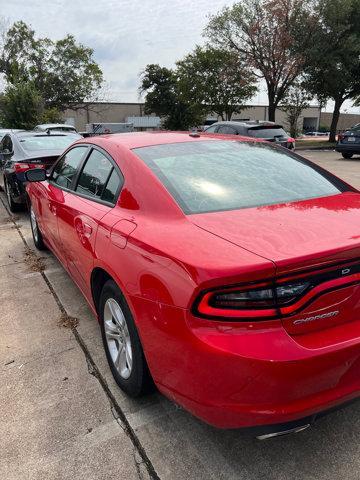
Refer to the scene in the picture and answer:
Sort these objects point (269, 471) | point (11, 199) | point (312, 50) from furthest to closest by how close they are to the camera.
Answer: point (312, 50)
point (11, 199)
point (269, 471)

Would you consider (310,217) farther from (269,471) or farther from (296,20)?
(296,20)

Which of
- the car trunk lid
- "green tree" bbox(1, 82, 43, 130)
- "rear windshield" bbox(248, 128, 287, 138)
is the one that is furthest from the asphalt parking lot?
"green tree" bbox(1, 82, 43, 130)

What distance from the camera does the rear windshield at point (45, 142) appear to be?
7.65 meters

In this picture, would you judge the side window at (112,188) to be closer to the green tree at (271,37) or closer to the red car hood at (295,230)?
the red car hood at (295,230)

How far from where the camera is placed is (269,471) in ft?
6.85

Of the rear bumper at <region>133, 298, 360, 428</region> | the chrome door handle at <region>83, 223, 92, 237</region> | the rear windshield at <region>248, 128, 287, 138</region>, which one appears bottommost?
the rear bumper at <region>133, 298, 360, 428</region>

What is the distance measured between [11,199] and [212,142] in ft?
18.7

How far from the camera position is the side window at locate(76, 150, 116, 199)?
117 inches

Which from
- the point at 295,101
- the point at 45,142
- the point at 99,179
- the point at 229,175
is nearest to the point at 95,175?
the point at 99,179

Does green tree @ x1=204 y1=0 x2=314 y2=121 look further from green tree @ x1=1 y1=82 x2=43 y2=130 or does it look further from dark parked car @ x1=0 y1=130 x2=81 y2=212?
dark parked car @ x1=0 y1=130 x2=81 y2=212

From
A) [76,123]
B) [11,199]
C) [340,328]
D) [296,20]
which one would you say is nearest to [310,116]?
[76,123]

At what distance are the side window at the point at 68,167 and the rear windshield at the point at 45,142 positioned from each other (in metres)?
3.50

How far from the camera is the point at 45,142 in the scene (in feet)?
26.0

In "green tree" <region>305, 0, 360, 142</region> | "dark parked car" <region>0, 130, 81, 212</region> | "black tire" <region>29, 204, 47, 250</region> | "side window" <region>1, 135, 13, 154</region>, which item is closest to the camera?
"black tire" <region>29, 204, 47, 250</region>
